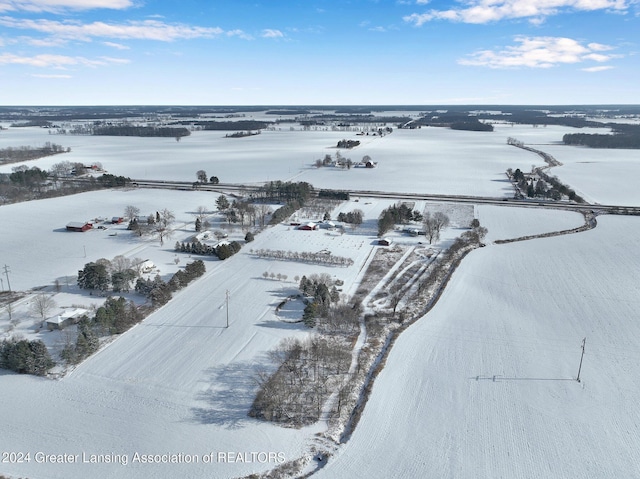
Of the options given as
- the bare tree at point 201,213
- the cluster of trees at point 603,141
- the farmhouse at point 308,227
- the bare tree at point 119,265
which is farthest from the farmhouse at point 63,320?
the cluster of trees at point 603,141

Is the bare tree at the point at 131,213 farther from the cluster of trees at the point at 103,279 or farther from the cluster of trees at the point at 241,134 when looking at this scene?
the cluster of trees at the point at 241,134

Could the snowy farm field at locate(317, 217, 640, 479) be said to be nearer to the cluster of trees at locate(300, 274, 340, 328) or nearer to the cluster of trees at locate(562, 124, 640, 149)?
the cluster of trees at locate(300, 274, 340, 328)

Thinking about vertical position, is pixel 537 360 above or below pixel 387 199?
below

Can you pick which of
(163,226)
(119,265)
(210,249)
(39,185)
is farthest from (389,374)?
(39,185)

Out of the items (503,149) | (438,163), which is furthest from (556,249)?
(503,149)

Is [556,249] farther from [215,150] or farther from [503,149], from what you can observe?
[215,150]

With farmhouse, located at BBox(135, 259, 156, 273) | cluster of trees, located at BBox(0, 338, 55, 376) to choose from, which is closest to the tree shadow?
cluster of trees, located at BBox(0, 338, 55, 376)

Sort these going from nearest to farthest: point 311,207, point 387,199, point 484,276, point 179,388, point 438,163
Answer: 1. point 179,388
2. point 484,276
3. point 311,207
4. point 387,199
5. point 438,163
